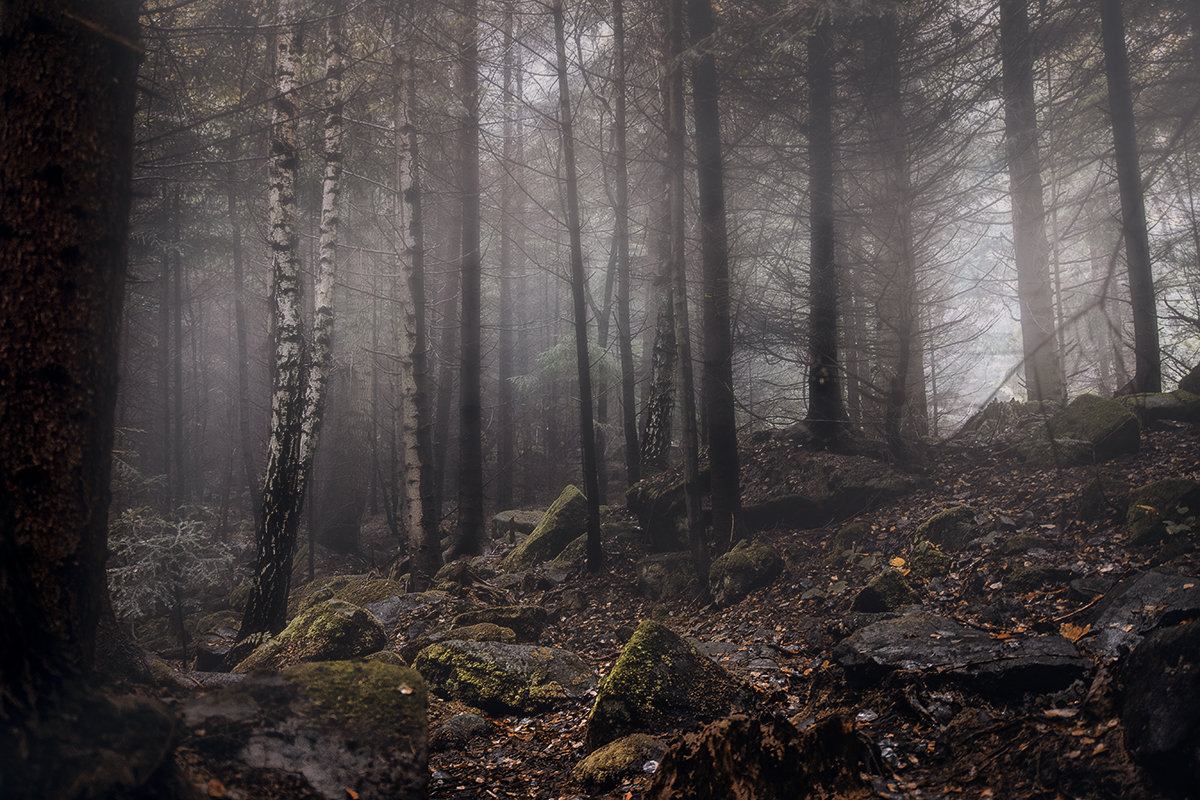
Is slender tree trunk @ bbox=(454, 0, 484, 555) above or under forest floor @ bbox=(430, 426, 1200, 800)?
above

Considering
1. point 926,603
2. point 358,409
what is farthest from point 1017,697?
point 358,409

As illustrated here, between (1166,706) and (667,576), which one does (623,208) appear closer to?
(667,576)

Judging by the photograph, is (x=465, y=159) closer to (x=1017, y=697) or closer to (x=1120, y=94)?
(x=1120, y=94)

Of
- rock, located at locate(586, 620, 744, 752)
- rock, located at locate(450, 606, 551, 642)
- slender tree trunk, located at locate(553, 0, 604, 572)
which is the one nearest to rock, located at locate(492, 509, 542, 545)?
slender tree trunk, located at locate(553, 0, 604, 572)

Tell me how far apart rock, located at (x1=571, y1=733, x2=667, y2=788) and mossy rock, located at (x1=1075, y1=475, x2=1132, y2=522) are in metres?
5.42

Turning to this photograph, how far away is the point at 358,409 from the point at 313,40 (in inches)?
382

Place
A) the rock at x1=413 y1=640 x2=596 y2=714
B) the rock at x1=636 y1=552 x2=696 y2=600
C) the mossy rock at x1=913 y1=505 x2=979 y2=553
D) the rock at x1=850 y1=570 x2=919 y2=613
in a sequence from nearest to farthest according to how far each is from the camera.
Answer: the rock at x1=413 y1=640 x2=596 y2=714, the rock at x1=850 y1=570 x2=919 y2=613, the mossy rock at x1=913 y1=505 x2=979 y2=553, the rock at x1=636 y1=552 x2=696 y2=600

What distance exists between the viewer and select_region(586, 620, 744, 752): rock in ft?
15.2

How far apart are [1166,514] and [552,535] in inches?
328

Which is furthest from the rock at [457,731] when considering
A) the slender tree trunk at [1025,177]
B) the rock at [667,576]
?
the slender tree trunk at [1025,177]

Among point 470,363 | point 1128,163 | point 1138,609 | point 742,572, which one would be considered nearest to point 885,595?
point 742,572

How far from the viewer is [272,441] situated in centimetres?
791

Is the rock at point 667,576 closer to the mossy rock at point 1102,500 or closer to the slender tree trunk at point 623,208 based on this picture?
the slender tree trunk at point 623,208

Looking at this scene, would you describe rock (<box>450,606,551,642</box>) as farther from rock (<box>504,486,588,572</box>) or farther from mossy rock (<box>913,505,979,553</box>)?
mossy rock (<box>913,505,979,553</box>)
